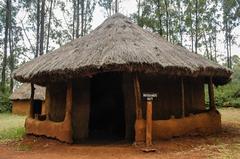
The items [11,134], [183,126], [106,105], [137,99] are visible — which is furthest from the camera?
[106,105]

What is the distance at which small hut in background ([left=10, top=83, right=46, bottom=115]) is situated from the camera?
24.1 m

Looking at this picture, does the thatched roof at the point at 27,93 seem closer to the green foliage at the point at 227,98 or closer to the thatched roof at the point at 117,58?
the green foliage at the point at 227,98

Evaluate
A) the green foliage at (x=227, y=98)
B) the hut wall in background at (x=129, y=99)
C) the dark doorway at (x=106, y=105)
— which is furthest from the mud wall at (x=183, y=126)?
the green foliage at (x=227, y=98)

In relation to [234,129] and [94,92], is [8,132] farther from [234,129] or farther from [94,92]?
[234,129]

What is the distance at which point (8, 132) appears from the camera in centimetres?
1440

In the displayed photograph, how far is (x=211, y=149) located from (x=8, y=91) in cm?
2317

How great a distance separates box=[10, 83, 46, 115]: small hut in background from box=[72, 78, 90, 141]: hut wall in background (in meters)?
12.7

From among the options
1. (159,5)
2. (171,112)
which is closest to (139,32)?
(171,112)

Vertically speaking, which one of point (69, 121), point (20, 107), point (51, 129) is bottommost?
point (51, 129)

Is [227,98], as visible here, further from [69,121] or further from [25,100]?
[69,121]

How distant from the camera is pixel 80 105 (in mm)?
11430

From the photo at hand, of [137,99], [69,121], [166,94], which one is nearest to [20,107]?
[69,121]

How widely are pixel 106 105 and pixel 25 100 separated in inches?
461

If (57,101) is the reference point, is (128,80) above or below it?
above
